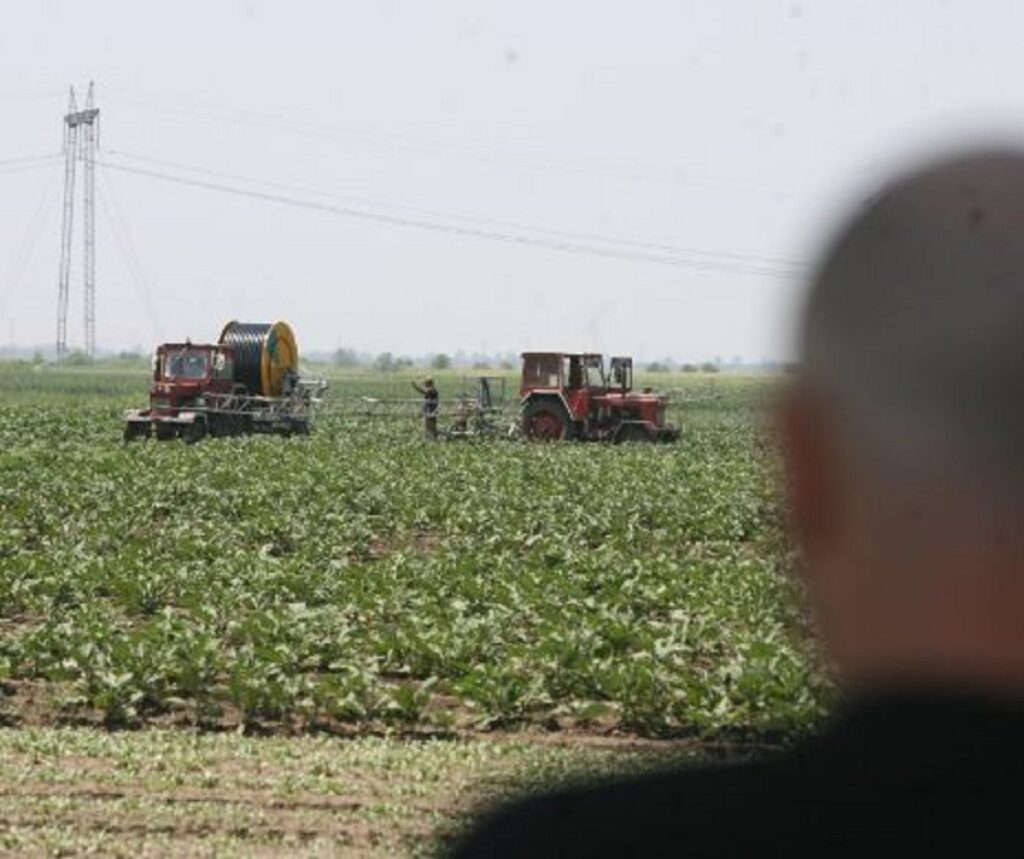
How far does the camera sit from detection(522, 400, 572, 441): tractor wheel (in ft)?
127

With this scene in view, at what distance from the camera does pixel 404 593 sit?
1380 cm

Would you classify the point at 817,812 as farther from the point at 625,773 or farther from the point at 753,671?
the point at 753,671

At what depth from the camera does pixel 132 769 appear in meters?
7.89

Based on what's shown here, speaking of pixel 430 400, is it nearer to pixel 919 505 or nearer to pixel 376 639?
pixel 376 639

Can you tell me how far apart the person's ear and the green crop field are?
0.23 feet

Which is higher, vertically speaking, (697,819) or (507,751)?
(697,819)

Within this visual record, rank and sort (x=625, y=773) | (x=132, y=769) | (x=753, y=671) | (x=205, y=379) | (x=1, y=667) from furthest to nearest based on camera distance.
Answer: (x=205, y=379) → (x=1, y=667) → (x=753, y=671) → (x=132, y=769) → (x=625, y=773)

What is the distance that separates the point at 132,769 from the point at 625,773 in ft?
23.1

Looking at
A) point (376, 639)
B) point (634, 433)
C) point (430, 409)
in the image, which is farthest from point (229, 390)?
point (376, 639)

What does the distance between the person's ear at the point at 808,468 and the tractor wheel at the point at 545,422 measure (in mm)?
37453

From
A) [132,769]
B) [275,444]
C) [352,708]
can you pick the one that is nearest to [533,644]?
[352,708]

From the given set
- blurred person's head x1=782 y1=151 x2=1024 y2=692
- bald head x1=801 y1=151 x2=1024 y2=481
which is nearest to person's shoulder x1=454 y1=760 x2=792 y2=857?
blurred person's head x1=782 y1=151 x2=1024 y2=692

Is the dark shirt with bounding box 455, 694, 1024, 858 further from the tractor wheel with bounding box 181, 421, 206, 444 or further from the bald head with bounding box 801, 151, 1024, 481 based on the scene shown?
the tractor wheel with bounding box 181, 421, 206, 444

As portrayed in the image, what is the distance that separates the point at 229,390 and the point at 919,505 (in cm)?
3765
